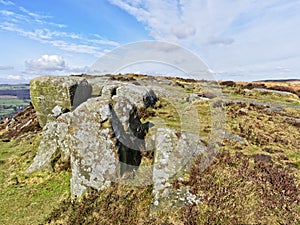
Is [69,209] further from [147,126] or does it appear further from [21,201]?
[147,126]

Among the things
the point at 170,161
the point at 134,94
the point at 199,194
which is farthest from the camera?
the point at 134,94

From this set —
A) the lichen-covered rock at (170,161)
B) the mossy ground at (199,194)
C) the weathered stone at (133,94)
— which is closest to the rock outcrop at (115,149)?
the lichen-covered rock at (170,161)

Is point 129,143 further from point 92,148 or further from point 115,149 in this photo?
point 92,148

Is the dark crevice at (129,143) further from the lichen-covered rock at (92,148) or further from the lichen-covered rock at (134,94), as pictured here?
the lichen-covered rock at (134,94)

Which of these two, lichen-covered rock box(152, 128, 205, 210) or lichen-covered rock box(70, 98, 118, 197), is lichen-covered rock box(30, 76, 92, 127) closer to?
lichen-covered rock box(70, 98, 118, 197)

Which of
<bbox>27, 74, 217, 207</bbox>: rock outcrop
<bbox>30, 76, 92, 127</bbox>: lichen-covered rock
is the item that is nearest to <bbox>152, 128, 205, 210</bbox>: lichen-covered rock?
<bbox>27, 74, 217, 207</bbox>: rock outcrop

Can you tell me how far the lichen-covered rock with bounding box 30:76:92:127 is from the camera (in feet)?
50.3

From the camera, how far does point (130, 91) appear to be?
64.2 ft

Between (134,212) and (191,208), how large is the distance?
2.06 m

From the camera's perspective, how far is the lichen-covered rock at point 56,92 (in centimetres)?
1532

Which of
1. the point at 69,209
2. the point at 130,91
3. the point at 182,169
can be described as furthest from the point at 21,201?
the point at 130,91

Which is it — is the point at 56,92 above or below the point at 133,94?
above

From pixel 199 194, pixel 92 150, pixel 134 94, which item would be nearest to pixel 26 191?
pixel 92 150

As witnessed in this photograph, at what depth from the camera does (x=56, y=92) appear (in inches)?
611
